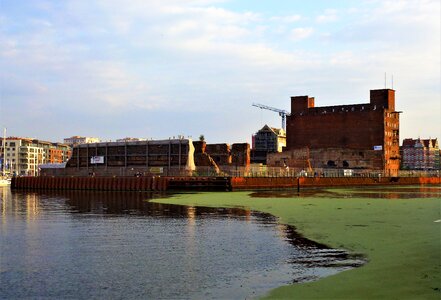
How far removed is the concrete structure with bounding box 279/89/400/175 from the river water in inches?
3857

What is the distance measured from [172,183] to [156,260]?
167ft

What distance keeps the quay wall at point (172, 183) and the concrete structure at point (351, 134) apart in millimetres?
37349

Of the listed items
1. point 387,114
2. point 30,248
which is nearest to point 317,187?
point 387,114

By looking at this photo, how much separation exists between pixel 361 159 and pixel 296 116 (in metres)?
25.2

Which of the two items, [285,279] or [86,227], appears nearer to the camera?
[285,279]

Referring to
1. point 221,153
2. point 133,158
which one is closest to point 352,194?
point 133,158

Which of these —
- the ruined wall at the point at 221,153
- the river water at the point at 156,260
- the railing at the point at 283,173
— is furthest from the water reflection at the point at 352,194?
the ruined wall at the point at 221,153

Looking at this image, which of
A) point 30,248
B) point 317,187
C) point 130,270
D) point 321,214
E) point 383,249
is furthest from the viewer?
point 317,187

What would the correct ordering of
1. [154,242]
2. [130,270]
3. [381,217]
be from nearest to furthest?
[130,270], [154,242], [381,217]

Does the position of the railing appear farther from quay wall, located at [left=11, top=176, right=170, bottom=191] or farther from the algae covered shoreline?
the algae covered shoreline

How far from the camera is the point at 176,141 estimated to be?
79.1 metres

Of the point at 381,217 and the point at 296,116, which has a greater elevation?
the point at 296,116

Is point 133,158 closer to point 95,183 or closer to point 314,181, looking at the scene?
point 95,183

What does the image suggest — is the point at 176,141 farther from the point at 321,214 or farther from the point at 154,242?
the point at 154,242
